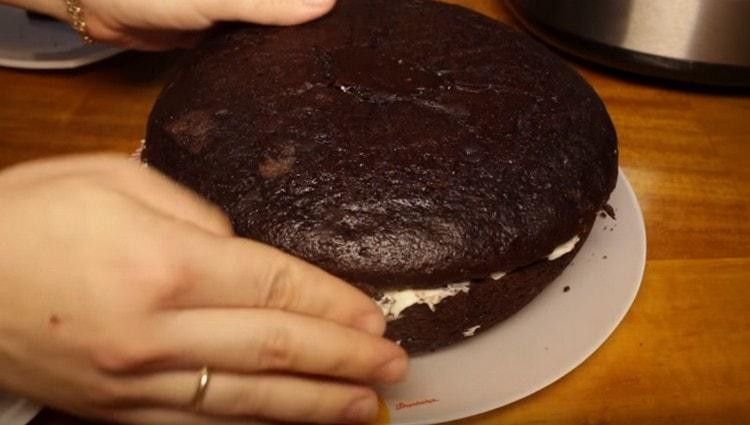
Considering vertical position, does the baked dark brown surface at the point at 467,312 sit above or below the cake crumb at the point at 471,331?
above

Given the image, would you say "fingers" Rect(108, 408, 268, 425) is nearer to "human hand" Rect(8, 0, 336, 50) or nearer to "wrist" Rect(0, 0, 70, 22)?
"human hand" Rect(8, 0, 336, 50)

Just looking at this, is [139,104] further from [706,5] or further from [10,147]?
[706,5]

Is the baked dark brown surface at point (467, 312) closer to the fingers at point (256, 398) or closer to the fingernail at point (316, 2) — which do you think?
the fingers at point (256, 398)

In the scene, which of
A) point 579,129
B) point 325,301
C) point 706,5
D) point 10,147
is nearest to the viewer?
point 325,301

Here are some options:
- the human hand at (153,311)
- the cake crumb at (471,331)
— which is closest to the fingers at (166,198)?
the human hand at (153,311)

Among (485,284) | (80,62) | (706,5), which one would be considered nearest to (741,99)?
(706,5)

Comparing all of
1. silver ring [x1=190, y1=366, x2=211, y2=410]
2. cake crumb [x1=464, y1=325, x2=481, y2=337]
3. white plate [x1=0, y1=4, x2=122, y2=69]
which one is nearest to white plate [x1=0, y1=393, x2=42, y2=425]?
silver ring [x1=190, y1=366, x2=211, y2=410]

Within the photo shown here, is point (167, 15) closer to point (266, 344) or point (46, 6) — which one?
point (46, 6)
